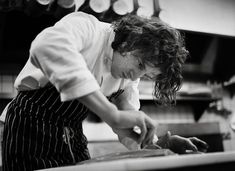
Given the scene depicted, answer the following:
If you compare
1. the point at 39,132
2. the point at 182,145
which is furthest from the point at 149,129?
the point at 39,132

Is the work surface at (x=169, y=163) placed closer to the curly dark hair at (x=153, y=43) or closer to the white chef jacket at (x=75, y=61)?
the white chef jacket at (x=75, y=61)

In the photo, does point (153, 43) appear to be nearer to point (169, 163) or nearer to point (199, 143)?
point (199, 143)

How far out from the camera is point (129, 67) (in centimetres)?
122

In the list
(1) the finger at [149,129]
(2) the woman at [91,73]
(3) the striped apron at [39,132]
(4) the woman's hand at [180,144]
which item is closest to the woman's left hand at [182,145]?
(4) the woman's hand at [180,144]

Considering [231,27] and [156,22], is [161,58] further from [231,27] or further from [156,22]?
[231,27]

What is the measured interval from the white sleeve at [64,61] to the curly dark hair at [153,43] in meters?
0.22

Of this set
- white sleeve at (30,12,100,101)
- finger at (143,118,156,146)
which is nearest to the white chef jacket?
white sleeve at (30,12,100,101)

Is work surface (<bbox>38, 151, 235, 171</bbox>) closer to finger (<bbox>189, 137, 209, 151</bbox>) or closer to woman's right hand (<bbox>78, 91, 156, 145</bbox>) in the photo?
woman's right hand (<bbox>78, 91, 156, 145</bbox>)

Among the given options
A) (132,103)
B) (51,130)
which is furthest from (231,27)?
Result: (51,130)

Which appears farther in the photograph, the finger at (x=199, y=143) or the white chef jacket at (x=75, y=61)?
the finger at (x=199, y=143)

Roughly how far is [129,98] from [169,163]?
2.64 feet

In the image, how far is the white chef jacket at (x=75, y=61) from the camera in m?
0.92

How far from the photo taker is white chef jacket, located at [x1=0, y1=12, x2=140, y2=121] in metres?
0.92

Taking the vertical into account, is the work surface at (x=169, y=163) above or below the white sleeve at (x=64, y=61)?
below
